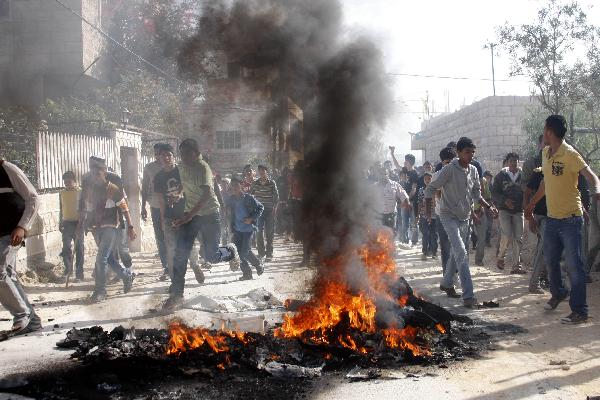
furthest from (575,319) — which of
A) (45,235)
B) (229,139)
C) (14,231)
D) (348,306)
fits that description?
(45,235)

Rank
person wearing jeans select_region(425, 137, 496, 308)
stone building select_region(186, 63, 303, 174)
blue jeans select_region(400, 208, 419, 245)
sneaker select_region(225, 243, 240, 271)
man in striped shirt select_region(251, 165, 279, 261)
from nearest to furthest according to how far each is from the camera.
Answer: person wearing jeans select_region(425, 137, 496, 308)
stone building select_region(186, 63, 303, 174)
sneaker select_region(225, 243, 240, 271)
man in striped shirt select_region(251, 165, 279, 261)
blue jeans select_region(400, 208, 419, 245)

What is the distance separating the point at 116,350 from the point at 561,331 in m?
4.41

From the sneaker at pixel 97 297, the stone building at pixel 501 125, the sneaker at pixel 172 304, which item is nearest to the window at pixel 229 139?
the sneaker at pixel 172 304

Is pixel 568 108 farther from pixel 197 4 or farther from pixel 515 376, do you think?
pixel 515 376

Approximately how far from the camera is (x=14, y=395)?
401 centimetres

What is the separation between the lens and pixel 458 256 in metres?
7.00

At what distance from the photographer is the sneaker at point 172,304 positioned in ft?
22.3

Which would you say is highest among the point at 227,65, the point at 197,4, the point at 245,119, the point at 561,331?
the point at 197,4

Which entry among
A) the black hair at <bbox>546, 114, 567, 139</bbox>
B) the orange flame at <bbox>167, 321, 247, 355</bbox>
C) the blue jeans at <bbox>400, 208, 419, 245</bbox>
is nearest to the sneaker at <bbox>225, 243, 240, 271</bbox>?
the orange flame at <bbox>167, 321, 247, 355</bbox>

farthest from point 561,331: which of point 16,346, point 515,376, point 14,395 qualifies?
point 16,346

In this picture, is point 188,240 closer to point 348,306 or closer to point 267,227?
point 348,306

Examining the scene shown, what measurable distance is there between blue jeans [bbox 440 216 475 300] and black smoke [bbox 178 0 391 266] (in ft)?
3.51

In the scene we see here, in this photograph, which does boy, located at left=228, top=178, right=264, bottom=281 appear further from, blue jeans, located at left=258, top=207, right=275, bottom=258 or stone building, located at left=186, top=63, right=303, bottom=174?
blue jeans, located at left=258, top=207, right=275, bottom=258

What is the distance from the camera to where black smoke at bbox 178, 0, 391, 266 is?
7047mm
